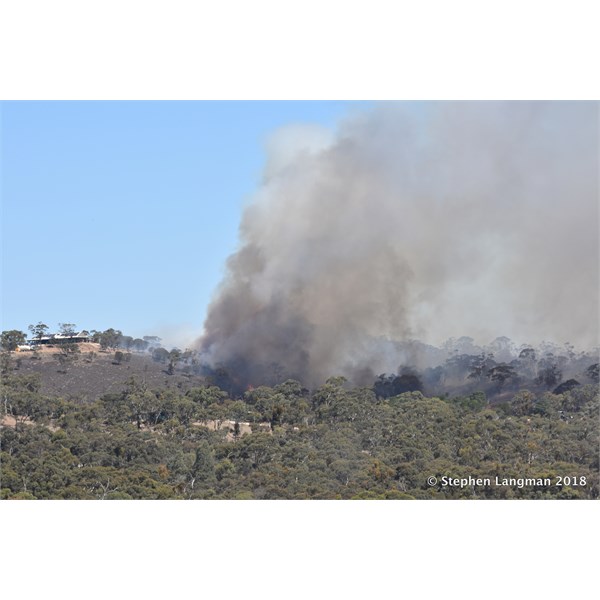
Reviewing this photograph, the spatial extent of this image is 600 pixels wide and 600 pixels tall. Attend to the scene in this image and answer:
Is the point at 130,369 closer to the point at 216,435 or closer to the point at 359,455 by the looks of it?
the point at 216,435

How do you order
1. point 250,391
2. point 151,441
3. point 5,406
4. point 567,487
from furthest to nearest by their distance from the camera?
point 250,391 < point 5,406 < point 151,441 < point 567,487

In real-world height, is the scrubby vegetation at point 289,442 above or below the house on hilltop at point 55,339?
Answer: below

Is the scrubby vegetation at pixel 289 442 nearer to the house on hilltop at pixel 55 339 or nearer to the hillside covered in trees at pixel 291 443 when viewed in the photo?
the hillside covered in trees at pixel 291 443

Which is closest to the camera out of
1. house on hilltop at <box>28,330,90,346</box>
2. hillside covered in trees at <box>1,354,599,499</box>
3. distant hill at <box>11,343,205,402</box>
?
hillside covered in trees at <box>1,354,599,499</box>

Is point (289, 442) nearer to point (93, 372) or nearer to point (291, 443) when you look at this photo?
point (291, 443)

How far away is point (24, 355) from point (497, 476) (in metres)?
20.6

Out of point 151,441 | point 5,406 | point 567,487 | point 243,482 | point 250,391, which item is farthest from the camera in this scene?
point 250,391

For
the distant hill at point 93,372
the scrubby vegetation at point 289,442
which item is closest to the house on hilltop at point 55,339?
the distant hill at point 93,372

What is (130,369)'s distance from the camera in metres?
40.7

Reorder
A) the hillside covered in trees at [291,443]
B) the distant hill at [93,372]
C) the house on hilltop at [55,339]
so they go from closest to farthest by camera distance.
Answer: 1. the hillside covered in trees at [291,443]
2. the distant hill at [93,372]
3. the house on hilltop at [55,339]

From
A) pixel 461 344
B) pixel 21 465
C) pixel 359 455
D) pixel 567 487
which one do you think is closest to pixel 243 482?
pixel 359 455

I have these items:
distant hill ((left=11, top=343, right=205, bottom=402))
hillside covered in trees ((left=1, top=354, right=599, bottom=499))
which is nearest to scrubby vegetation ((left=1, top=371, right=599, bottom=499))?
hillside covered in trees ((left=1, top=354, right=599, bottom=499))

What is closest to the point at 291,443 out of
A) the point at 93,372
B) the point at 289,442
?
the point at 289,442

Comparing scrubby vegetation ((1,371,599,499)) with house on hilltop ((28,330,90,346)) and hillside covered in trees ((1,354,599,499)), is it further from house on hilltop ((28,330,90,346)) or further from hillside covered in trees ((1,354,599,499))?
house on hilltop ((28,330,90,346))
